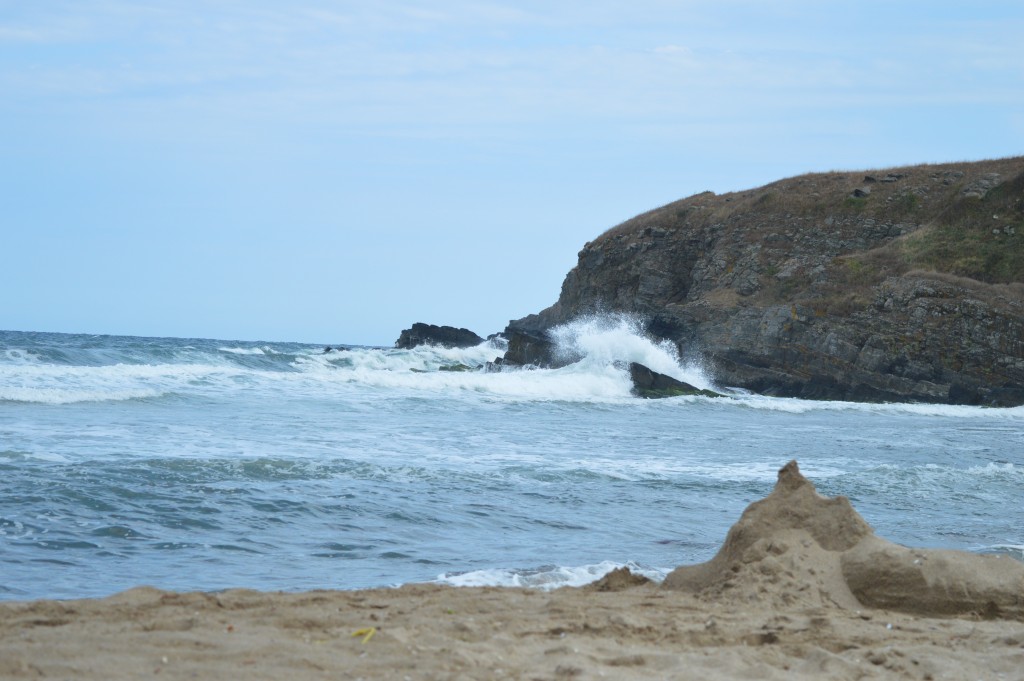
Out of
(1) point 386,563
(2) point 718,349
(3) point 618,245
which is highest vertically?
(3) point 618,245

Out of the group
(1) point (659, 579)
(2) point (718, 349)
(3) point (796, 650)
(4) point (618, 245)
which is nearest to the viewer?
(3) point (796, 650)

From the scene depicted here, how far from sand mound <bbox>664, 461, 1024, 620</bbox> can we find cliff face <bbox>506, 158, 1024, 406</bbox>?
2548 cm

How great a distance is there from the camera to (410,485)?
984cm

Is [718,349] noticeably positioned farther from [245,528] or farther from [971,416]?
[245,528]

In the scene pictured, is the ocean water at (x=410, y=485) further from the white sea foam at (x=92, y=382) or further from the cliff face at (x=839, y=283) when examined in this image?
the cliff face at (x=839, y=283)

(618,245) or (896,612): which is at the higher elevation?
(618,245)

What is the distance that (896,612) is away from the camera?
5.14m

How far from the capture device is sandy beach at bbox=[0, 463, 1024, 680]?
12.5 feet

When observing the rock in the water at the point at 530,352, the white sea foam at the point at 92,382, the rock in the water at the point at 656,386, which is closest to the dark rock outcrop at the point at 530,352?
the rock in the water at the point at 530,352

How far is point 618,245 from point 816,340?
1980 cm

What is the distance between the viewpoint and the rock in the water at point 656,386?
27.8m

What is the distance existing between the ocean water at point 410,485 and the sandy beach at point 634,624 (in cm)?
95

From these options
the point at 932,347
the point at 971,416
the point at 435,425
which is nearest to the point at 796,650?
the point at 435,425

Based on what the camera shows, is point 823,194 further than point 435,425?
Yes
